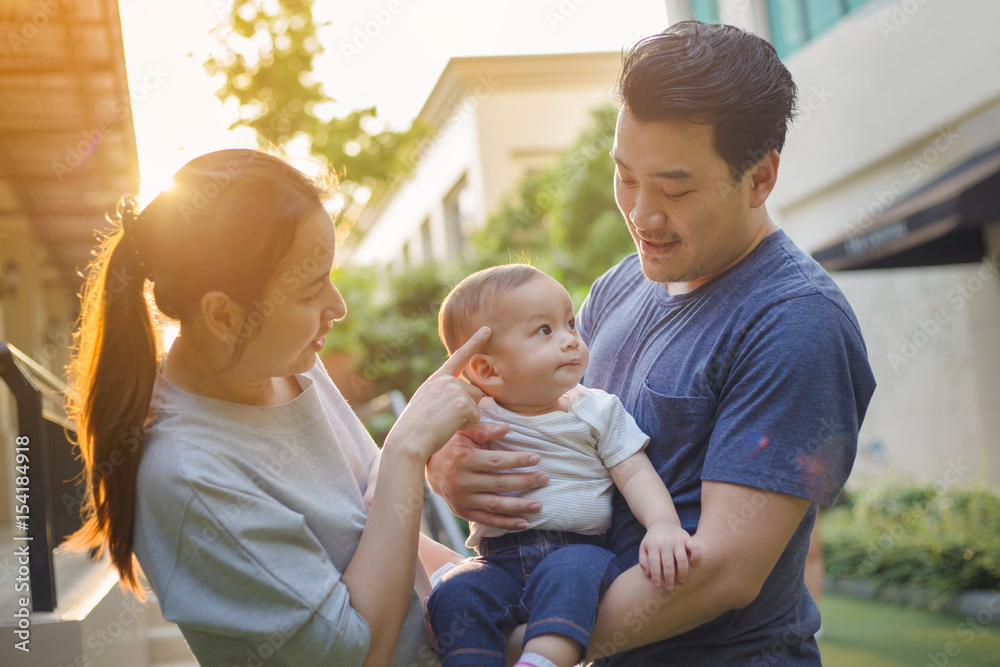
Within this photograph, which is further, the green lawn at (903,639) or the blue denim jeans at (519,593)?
the green lawn at (903,639)

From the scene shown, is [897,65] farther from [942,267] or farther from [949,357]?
[949,357]

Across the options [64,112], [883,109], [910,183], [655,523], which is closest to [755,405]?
[655,523]

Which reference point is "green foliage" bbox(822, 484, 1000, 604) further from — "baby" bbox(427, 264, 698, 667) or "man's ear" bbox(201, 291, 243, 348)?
"man's ear" bbox(201, 291, 243, 348)

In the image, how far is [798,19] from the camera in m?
9.38

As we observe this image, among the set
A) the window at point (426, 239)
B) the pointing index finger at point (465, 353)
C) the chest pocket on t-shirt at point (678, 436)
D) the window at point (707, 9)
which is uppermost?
the window at point (707, 9)

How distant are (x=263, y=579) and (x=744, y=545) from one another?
90 centimetres

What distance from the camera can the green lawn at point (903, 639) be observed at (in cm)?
476

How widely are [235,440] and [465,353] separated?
1.84 ft

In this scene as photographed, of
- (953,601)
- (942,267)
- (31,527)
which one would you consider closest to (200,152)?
(31,527)

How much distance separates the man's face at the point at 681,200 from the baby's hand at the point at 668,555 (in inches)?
23.0

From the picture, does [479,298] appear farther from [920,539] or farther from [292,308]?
[920,539]

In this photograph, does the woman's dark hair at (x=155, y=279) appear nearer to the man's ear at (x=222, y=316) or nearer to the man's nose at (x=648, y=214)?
the man's ear at (x=222, y=316)

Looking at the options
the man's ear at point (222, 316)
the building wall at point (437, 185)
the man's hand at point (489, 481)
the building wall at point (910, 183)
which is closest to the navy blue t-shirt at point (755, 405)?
the man's hand at point (489, 481)

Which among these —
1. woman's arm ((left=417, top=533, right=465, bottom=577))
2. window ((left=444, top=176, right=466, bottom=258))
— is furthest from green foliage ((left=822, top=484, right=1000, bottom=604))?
window ((left=444, top=176, right=466, bottom=258))
